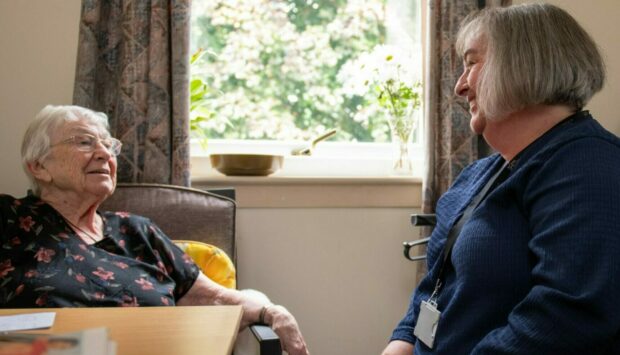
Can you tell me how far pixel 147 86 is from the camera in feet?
7.66

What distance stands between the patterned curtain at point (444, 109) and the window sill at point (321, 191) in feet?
0.46

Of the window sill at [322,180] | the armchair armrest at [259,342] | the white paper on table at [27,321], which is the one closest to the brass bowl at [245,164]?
the window sill at [322,180]

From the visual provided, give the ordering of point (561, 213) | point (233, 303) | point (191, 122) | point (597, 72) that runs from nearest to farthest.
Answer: point (561, 213)
point (597, 72)
point (233, 303)
point (191, 122)

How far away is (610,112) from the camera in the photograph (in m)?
2.83

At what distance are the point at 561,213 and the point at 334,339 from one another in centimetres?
172

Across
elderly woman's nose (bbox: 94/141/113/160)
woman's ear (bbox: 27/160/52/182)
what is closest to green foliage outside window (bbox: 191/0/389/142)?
elderly woman's nose (bbox: 94/141/113/160)

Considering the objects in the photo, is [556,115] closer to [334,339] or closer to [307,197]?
[307,197]

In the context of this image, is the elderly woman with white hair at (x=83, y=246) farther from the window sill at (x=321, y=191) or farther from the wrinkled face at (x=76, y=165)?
the window sill at (x=321, y=191)

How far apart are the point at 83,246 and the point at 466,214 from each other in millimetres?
1053

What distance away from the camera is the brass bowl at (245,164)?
251 cm

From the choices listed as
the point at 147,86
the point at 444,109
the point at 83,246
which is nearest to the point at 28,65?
the point at 147,86

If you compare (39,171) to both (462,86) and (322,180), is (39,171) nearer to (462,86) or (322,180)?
(322,180)

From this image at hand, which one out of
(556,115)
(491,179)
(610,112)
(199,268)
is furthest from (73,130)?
(610,112)

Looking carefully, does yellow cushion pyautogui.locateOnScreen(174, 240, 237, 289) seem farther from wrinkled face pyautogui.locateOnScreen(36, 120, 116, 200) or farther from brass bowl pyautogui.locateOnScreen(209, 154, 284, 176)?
brass bowl pyautogui.locateOnScreen(209, 154, 284, 176)
